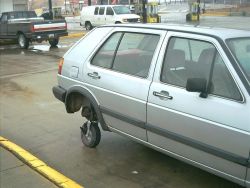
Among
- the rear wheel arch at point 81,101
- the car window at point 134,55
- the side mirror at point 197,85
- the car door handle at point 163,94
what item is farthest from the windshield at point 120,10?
the side mirror at point 197,85

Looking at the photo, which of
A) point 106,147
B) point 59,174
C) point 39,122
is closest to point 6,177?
point 59,174

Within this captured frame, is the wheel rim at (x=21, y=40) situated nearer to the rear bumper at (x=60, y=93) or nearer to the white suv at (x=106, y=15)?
the white suv at (x=106, y=15)

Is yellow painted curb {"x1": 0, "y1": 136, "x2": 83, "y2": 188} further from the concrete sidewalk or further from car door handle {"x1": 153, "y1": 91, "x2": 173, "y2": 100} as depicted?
car door handle {"x1": 153, "y1": 91, "x2": 173, "y2": 100}

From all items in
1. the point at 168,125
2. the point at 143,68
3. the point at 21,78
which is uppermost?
the point at 143,68

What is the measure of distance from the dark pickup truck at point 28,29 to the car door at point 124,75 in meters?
14.8

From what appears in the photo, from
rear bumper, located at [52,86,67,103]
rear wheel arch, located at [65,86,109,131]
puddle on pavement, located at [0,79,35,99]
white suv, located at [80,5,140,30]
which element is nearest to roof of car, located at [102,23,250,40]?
rear wheel arch, located at [65,86,109,131]

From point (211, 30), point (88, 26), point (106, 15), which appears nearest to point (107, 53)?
point (211, 30)

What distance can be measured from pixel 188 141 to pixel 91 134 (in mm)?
1960

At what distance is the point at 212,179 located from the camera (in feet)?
15.3

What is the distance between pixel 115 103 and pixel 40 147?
4.99 feet

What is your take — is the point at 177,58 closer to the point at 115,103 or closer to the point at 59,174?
the point at 115,103

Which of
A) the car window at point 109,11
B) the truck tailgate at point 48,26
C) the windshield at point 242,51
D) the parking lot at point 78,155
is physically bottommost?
the parking lot at point 78,155

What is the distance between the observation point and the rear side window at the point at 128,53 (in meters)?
4.72

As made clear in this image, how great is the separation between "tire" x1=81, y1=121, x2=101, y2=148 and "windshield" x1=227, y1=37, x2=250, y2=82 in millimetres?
2298
